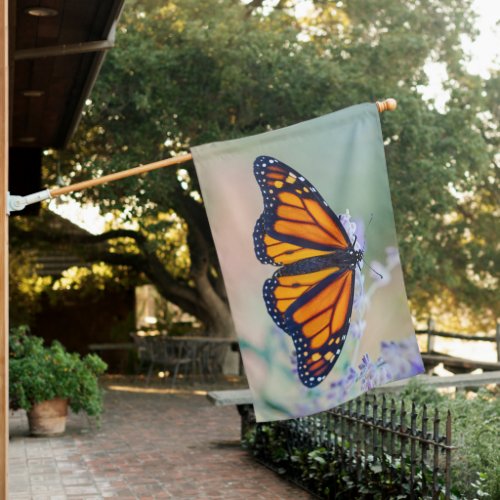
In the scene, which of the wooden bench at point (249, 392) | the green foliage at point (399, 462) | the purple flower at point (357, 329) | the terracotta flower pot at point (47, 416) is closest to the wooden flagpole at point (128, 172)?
the purple flower at point (357, 329)

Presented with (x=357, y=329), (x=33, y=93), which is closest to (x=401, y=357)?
(x=357, y=329)

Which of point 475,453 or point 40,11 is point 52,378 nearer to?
point 40,11

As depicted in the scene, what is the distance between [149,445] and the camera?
1027cm

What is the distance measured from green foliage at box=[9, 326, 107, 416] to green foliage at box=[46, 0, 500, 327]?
421 centimetres

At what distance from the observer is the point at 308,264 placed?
4867 millimetres

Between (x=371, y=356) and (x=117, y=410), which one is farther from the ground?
(x=371, y=356)

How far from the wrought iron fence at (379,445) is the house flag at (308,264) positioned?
1.07 meters

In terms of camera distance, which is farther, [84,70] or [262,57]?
[262,57]

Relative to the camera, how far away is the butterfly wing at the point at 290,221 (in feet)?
15.7

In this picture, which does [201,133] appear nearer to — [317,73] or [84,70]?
[317,73]

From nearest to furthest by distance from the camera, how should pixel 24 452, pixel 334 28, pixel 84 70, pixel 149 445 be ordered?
pixel 84 70 < pixel 24 452 < pixel 149 445 < pixel 334 28

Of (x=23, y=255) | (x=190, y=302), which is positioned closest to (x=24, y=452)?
(x=190, y=302)

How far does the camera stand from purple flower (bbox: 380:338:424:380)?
4984mm

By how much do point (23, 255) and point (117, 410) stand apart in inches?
313
